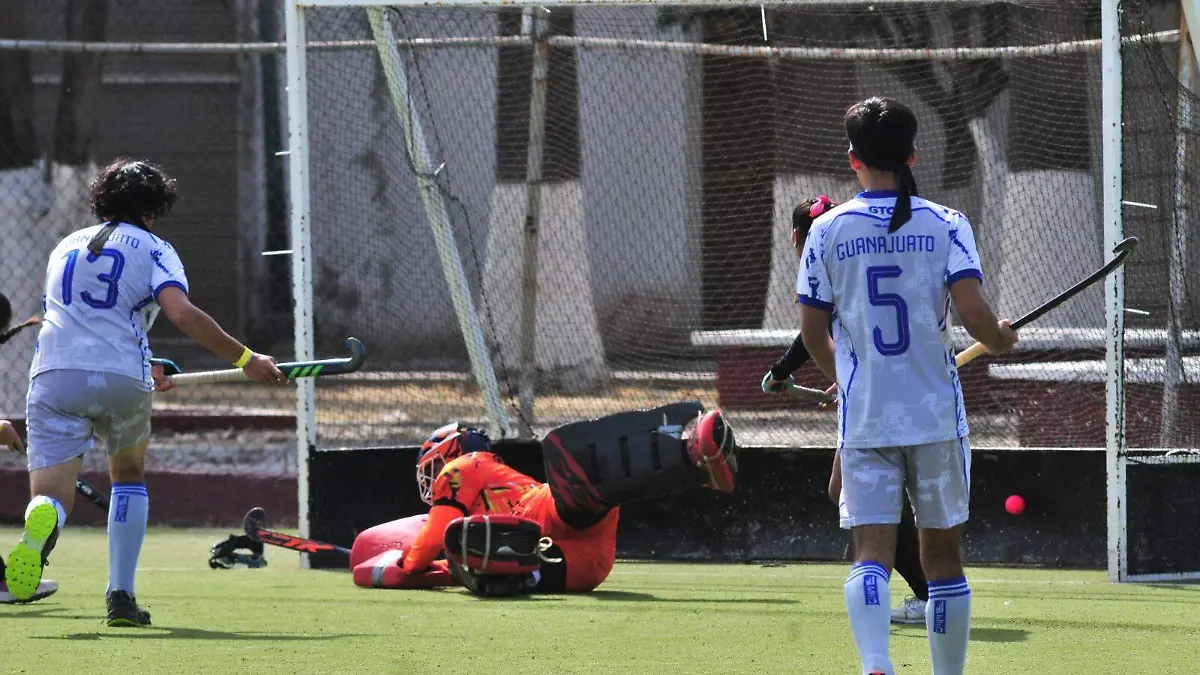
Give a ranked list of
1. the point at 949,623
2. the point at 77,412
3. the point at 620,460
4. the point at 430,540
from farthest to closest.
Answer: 1. the point at 430,540
2. the point at 620,460
3. the point at 77,412
4. the point at 949,623

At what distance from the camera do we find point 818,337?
Result: 3910mm

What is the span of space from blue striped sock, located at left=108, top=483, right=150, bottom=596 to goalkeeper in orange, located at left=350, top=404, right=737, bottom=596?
119 centimetres

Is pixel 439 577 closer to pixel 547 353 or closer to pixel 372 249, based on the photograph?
pixel 547 353

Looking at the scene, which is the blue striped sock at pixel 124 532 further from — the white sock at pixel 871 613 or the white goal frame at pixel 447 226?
the white sock at pixel 871 613

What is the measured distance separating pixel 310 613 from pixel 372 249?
3977 millimetres

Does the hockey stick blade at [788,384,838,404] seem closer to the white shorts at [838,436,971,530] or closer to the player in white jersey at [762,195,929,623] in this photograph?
the player in white jersey at [762,195,929,623]

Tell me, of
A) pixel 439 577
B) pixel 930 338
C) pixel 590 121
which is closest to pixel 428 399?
pixel 590 121

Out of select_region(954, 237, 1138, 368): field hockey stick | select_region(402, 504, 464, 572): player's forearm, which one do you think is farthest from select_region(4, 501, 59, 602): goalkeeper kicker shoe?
select_region(954, 237, 1138, 368): field hockey stick

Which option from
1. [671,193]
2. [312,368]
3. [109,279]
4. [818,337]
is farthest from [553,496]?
[671,193]

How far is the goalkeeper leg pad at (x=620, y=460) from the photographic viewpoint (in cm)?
603

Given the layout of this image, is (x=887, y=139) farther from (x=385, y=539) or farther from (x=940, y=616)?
(x=385, y=539)

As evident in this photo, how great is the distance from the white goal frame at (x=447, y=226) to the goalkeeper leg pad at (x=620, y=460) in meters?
1.68

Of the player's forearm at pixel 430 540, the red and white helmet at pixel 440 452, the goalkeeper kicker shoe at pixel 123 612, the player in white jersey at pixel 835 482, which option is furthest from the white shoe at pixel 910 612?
the goalkeeper kicker shoe at pixel 123 612

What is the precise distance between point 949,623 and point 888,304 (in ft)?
2.48
